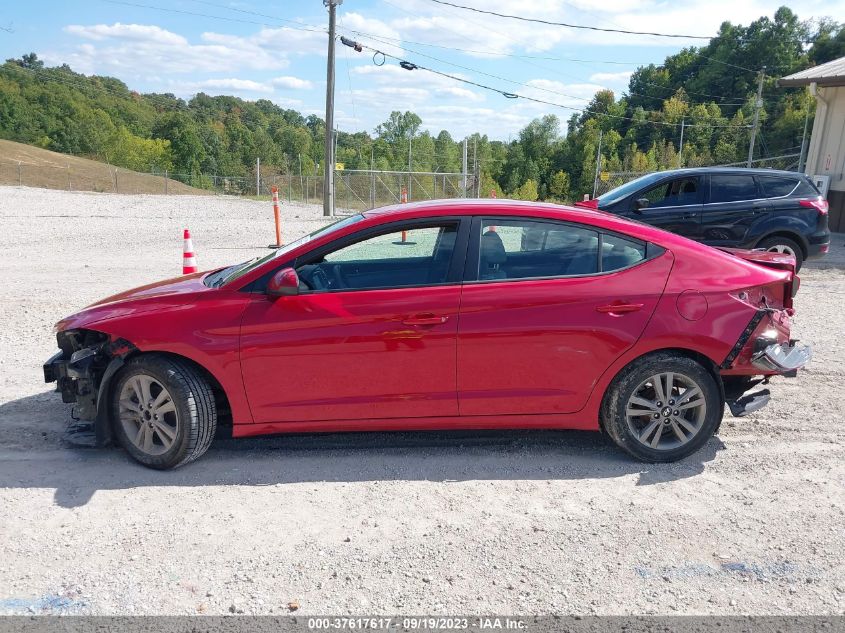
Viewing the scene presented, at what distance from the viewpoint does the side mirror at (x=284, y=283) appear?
3.90 meters

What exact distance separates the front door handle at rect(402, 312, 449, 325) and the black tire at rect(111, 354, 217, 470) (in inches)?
52.0

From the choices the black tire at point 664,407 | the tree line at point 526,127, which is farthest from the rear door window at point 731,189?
the tree line at point 526,127

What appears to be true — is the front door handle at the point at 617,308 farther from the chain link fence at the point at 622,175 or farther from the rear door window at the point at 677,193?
the chain link fence at the point at 622,175

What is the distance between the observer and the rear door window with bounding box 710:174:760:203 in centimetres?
1036

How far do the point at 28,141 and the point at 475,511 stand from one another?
335 ft

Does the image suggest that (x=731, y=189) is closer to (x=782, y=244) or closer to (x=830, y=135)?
(x=782, y=244)

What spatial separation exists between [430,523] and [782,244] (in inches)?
365

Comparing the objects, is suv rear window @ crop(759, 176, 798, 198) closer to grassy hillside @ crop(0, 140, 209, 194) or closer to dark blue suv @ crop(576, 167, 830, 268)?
dark blue suv @ crop(576, 167, 830, 268)

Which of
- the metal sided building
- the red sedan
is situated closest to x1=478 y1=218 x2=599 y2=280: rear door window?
the red sedan

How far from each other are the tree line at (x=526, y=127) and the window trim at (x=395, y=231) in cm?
6420

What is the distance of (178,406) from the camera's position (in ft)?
13.0

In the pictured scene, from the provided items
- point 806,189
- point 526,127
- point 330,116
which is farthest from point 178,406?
point 526,127

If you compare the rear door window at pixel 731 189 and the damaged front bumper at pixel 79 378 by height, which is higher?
the rear door window at pixel 731 189

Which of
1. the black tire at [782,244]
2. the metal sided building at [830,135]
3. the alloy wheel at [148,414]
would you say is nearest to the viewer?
the alloy wheel at [148,414]
